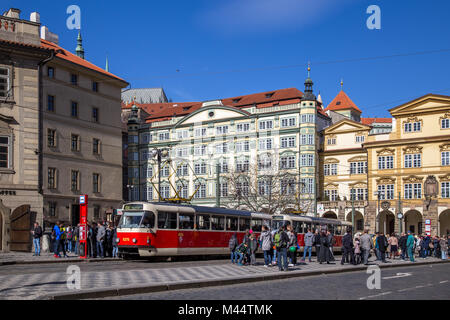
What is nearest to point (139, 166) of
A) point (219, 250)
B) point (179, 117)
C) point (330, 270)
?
point (179, 117)

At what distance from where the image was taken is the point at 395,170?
225ft

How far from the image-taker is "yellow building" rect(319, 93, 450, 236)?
213 ft

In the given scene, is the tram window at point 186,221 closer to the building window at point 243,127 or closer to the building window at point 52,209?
the building window at point 52,209

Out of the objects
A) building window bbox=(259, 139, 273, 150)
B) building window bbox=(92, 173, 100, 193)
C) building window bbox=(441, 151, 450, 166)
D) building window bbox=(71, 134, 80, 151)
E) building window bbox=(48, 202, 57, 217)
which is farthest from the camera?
building window bbox=(259, 139, 273, 150)

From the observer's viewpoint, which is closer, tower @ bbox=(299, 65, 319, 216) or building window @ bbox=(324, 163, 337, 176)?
tower @ bbox=(299, 65, 319, 216)

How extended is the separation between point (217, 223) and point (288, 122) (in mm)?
43014

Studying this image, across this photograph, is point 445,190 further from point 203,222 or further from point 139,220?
point 139,220

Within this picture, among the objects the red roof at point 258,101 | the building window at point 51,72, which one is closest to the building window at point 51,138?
the building window at point 51,72

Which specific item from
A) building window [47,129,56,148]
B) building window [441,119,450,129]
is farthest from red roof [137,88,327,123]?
building window [47,129,56,148]

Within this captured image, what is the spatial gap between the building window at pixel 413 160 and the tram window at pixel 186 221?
43372mm

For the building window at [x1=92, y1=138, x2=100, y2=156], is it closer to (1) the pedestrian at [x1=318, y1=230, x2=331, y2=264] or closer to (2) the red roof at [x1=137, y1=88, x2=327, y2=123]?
(1) the pedestrian at [x1=318, y1=230, x2=331, y2=264]

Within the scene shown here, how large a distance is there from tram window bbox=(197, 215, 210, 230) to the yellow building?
36051mm

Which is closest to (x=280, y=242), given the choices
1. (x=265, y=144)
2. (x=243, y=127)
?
(x=265, y=144)
